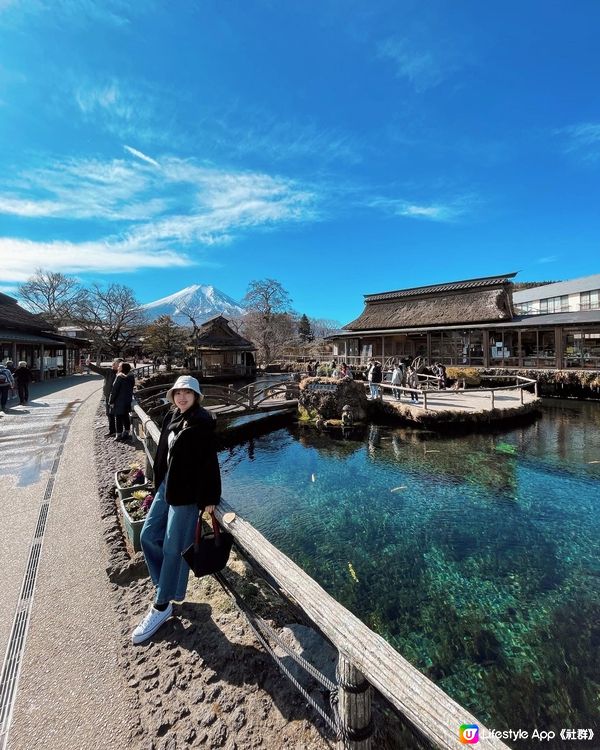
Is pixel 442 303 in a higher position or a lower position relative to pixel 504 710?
higher

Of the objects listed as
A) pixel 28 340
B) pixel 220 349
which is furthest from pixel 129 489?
pixel 220 349

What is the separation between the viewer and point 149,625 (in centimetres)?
246

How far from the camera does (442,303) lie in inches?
1014

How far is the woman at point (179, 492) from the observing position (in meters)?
2.37

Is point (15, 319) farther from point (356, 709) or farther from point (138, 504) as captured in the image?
point (356, 709)

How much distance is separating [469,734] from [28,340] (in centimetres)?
2249

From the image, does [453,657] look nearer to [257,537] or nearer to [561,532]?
[257,537]

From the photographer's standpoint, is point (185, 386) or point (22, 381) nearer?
point (185, 386)

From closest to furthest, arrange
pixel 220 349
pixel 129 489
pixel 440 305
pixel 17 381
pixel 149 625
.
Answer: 1. pixel 149 625
2. pixel 129 489
3. pixel 17 381
4. pixel 440 305
5. pixel 220 349

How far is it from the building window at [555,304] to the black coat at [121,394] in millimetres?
49260

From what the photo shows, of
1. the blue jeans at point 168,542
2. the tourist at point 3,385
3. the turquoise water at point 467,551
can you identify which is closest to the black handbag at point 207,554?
the blue jeans at point 168,542

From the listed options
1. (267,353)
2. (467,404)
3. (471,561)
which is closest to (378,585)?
(471,561)

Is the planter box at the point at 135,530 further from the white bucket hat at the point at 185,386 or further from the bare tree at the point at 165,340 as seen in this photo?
the bare tree at the point at 165,340

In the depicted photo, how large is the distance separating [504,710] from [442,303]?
25.7 m
